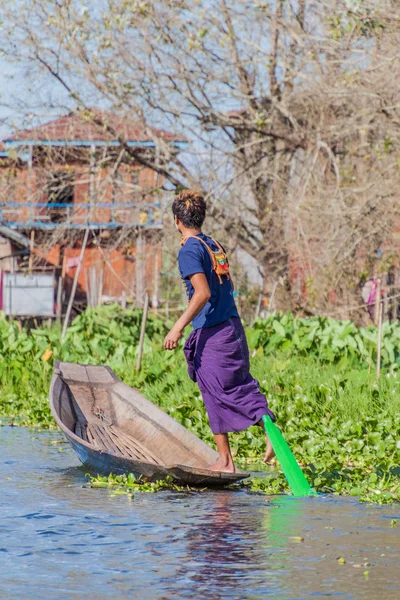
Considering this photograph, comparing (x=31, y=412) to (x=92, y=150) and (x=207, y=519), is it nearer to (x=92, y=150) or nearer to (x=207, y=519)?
(x=207, y=519)

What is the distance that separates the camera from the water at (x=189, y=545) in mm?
4066

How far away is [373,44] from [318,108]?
2.99m

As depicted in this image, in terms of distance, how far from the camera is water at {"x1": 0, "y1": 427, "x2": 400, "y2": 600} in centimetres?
407

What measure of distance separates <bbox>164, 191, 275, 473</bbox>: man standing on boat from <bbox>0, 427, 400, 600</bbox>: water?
0.47 meters

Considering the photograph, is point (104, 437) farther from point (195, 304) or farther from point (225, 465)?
point (195, 304)

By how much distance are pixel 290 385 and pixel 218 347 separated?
12.1 ft

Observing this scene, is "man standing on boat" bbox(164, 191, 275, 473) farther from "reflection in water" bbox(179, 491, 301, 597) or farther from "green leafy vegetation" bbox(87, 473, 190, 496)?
"reflection in water" bbox(179, 491, 301, 597)

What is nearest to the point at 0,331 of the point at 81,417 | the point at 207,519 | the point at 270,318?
the point at 270,318

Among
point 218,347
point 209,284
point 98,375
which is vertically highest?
point 209,284

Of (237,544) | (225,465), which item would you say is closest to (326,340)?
(225,465)

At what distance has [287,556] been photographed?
4.63 m

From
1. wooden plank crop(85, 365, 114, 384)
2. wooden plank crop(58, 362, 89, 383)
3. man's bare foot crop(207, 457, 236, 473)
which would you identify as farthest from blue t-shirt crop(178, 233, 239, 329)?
wooden plank crop(58, 362, 89, 383)

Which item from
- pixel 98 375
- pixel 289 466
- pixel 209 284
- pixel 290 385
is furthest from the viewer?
pixel 290 385

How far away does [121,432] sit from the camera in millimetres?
7930
